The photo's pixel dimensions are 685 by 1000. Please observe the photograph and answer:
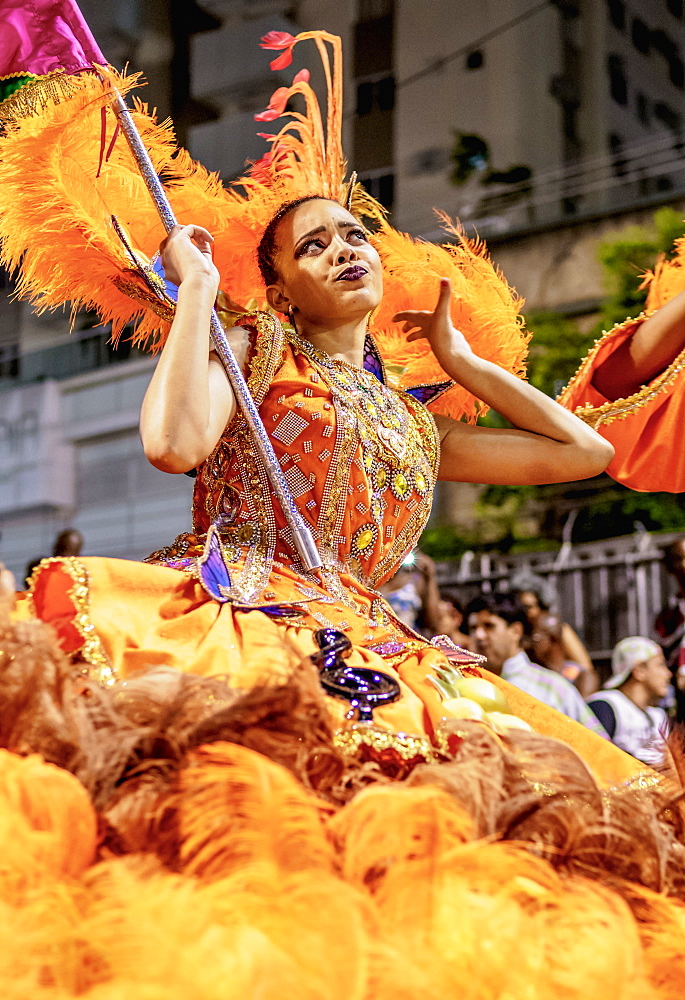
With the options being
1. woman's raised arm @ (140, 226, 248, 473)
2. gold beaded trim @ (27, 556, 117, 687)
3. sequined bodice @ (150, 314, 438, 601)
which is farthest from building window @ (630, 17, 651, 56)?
gold beaded trim @ (27, 556, 117, 687)

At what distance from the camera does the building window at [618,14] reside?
9492 mm

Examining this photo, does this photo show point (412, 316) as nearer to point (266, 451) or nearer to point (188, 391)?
point (266, 451)

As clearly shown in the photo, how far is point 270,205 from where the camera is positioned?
2389 mm

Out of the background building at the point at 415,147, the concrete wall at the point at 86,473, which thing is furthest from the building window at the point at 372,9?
the concrete wall at the point at 86,473

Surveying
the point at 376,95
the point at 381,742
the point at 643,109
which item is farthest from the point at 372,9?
the point at 381,742

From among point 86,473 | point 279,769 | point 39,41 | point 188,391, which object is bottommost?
point 279,769

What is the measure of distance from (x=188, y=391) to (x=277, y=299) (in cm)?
56

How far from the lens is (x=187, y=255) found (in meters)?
1.99

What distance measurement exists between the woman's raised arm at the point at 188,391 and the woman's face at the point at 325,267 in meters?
0.29

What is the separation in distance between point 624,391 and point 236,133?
556cm

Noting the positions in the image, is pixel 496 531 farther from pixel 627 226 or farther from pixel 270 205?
pixel 270 205

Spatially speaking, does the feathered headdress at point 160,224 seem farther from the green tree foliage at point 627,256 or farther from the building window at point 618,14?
the building window at point 618,14

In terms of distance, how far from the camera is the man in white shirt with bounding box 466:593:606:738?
4.26m

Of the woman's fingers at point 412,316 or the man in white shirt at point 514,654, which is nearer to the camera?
the woman's fingers at point 412,316
